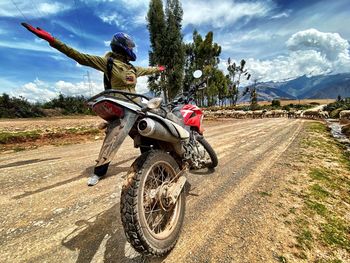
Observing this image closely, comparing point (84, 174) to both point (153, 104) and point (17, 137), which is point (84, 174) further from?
point (17, 137)

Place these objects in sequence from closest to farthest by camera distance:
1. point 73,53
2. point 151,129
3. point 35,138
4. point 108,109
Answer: point 151,129 < point 108,109 < point 73,53 < point 35,138

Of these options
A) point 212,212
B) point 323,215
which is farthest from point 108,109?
point 323,215

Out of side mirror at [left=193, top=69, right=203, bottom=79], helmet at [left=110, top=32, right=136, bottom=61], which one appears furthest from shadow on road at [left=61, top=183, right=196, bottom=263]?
side mirror at [left=193, top=69, right=203, bottom=79]

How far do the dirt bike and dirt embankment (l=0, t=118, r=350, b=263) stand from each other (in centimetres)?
35

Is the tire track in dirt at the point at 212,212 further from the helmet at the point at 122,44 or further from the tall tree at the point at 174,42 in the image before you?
the tall tree at the point at 174,42

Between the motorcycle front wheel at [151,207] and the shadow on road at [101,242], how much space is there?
322 mm

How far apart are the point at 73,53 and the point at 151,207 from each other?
2.16m

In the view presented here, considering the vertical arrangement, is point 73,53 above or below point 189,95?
above

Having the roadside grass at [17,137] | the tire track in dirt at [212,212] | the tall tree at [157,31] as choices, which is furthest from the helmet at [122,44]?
the tall tree at [157,31]

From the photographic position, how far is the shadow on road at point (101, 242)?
2.25m

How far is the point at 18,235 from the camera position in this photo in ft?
8.52

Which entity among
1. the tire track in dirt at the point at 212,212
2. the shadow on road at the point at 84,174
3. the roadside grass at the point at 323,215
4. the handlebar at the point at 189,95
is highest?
the handlebar at the point at 189,95

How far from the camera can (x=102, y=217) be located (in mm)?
3020

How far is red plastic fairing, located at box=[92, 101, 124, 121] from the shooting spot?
7.89ft
